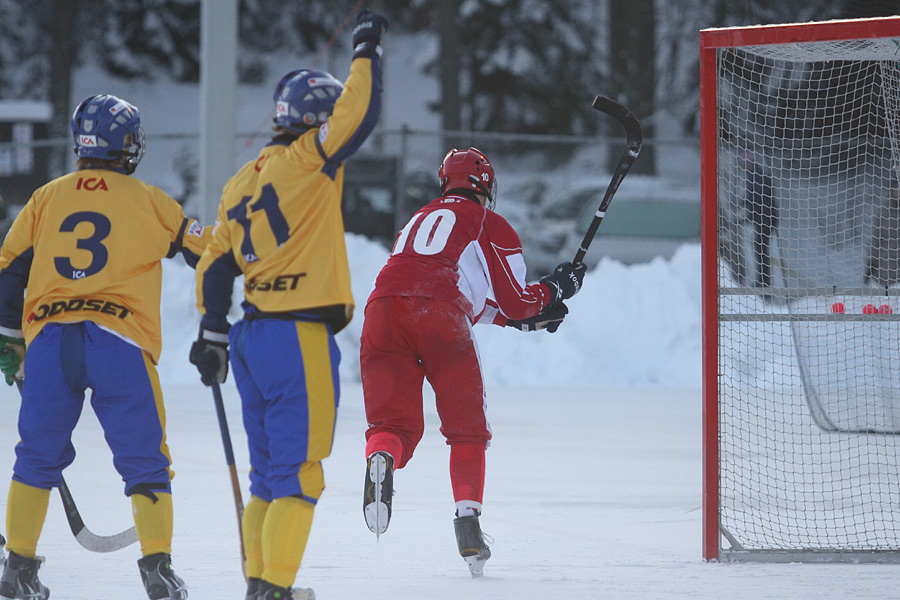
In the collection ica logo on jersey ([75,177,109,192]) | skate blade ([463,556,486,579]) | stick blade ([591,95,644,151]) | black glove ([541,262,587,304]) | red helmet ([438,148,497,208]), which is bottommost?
skate blade ([463,556,486,579])

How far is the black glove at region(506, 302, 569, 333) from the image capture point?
4.40 m

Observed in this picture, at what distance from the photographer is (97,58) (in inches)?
1104

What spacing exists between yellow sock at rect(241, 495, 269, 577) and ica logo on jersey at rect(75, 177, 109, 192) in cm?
105

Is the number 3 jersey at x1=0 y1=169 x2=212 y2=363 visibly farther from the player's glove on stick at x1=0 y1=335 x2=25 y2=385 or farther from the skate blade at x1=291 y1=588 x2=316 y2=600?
the skate blade at x1=291 y1=588 x2=316 y2=600

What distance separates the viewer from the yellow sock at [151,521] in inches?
134

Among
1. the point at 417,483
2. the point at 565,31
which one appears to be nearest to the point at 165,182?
the point at 565,31

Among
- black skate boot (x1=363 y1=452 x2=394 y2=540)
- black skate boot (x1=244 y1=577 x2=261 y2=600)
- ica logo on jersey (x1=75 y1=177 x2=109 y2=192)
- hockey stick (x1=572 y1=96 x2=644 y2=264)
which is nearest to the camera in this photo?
black skate boot (x1=244 y1=577 x2=261 y2=600)

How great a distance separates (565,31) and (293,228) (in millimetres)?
22674

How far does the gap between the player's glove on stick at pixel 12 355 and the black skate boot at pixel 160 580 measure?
791 mm

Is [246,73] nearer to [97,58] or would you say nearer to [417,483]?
[97,58]

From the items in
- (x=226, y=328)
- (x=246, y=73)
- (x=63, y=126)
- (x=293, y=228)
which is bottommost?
(x=226, y=328)

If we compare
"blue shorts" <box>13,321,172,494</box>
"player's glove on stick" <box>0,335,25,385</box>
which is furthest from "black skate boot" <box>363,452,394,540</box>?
"player's glove on stick" <box>0,335,25,385</box>

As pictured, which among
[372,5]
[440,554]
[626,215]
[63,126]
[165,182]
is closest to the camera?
[440,554]

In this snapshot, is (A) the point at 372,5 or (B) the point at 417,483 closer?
(B) the point at 417,483
